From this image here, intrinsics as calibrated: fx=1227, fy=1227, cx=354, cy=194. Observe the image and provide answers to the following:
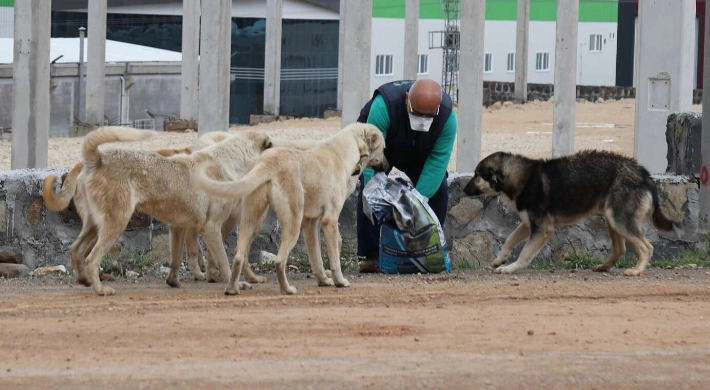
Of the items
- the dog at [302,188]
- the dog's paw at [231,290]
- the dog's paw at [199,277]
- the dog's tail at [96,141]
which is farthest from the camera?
the dog's paw at [199,277]

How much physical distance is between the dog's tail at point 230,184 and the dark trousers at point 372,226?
2225 mm

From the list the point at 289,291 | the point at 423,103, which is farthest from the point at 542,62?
the point at 289,291

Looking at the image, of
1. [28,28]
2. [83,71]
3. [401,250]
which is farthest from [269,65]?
[401,250]

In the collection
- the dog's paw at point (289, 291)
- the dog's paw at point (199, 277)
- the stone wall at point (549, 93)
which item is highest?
the stone wall at point (549, 93)

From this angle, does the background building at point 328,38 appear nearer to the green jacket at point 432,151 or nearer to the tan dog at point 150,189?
the green jacket at point 432,151

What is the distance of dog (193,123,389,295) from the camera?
8617mm

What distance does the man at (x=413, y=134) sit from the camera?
400 inches

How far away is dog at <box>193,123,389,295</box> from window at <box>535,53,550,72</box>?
139 ft

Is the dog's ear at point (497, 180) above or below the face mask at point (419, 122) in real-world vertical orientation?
below

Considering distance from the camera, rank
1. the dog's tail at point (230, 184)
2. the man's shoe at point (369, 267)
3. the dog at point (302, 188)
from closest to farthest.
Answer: the dog's tail at point (230, 184)
the dog at point (302, 188)
the man's shoe at point (369, 267)

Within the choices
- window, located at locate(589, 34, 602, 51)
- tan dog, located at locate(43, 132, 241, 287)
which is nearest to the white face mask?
tan dog, located at locate(43, 132, 241, 287)

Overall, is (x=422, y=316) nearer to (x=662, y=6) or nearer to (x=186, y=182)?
(x=186, y=182)

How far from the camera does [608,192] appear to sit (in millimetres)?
10320

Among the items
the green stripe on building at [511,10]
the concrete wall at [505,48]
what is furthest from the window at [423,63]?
the green stripe on building at [511,10]
